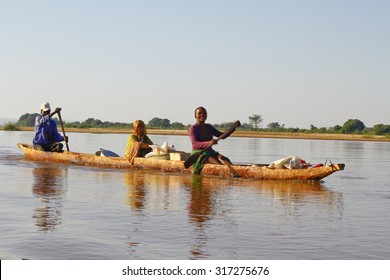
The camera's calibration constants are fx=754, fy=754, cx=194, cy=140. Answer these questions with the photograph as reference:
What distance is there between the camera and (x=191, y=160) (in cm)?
1458

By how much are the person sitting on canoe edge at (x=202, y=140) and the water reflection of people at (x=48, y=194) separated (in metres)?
2.55

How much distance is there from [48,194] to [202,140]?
4520 mm

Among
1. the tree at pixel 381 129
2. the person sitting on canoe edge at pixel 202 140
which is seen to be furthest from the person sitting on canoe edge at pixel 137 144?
the tree at pixel 381 129

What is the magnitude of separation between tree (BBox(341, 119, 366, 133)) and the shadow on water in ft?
204

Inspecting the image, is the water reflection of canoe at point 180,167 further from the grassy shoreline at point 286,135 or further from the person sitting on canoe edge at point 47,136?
the grassy shoreline at point 286,135

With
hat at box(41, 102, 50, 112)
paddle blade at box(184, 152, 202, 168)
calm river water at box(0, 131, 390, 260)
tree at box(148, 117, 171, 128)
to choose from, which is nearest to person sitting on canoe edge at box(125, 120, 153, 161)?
paddle blade at box(184, 152, 202, 168)

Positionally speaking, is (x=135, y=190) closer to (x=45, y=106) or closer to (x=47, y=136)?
(x=45, y=106)

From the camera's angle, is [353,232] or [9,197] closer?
[353,232]

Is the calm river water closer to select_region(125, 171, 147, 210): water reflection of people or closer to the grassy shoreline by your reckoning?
select_region(125, 171, 147, 210): water reflection of people

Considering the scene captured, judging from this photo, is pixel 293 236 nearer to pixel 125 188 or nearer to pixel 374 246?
pixel 374 246

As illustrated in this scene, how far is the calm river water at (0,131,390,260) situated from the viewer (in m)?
6.59
